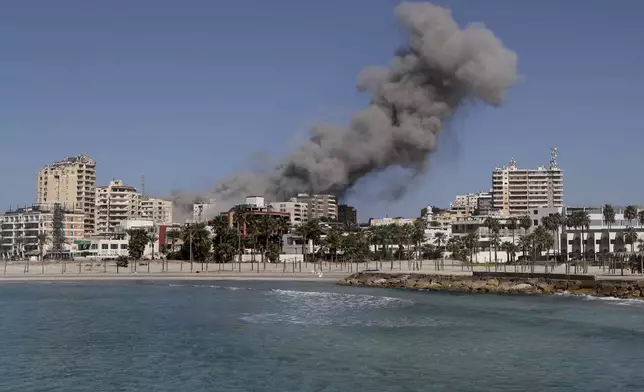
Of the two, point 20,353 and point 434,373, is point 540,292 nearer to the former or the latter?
point 434,373

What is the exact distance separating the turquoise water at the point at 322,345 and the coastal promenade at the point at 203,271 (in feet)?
174

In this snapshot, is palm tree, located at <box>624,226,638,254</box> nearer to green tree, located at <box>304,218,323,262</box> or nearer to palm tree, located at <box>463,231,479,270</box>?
palm tree, located at <box>463,231,479,270</box>

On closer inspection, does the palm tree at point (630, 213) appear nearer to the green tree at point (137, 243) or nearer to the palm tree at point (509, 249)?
the palm tree at point (509, 249)

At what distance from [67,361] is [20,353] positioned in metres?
4.86

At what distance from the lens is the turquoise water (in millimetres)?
33562

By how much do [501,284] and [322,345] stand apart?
60.4 meters

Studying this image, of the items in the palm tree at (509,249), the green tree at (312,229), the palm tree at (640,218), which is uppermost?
the palm tree at (640,218)

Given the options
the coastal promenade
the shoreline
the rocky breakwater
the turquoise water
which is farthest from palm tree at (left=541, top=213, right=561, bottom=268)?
the turquoise water

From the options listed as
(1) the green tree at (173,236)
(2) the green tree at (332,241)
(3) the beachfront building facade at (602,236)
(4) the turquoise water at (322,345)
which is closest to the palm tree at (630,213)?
(3) the beachfront building facade at (602,236)

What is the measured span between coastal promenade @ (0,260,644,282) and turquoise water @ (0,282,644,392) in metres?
53.0

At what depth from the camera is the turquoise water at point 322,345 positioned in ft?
110

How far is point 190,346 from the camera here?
147ft

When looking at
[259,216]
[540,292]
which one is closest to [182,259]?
[259,216]

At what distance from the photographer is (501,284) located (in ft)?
328
